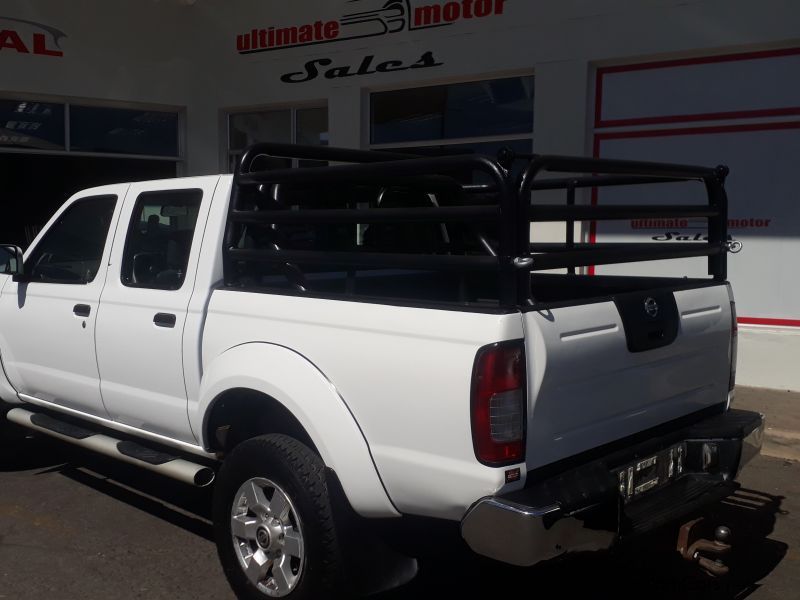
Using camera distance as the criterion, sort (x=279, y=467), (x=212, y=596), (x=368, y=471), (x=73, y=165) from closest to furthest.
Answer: (x=368, y=471)
(x=279, y=467)
(x=212, y=596)
(x=73, y=165)

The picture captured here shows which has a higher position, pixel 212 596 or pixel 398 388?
pixel 398 388

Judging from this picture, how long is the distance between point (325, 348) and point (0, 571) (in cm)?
218

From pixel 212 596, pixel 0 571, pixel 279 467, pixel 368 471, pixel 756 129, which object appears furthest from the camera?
pixel 756 129

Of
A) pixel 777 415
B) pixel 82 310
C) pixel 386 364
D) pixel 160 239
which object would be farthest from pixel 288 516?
pixel 777 415

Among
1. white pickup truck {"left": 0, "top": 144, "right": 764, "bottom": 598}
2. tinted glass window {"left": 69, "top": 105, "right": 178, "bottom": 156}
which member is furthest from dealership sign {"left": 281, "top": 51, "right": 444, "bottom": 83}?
white pickup truck {"left": 0, "top": 144, "right": 764, "bottom": 598}

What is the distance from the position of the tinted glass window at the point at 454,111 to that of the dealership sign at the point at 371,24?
0.76m

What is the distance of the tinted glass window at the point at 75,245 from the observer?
4.67 m

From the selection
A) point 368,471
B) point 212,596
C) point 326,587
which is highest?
point 368,471

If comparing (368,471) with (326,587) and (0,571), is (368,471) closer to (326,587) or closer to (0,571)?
(326,587)

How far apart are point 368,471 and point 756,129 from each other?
6.48m

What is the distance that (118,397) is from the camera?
4.29 meters

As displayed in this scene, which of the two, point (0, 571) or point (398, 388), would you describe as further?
point (0, 571)

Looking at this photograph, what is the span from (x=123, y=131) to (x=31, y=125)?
1.24 metres

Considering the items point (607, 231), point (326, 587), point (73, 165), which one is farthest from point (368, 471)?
point (73, 165)
